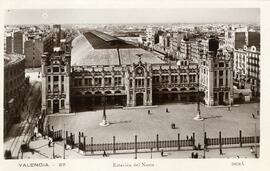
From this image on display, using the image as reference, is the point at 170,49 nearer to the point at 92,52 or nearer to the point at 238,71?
the point at 238,71

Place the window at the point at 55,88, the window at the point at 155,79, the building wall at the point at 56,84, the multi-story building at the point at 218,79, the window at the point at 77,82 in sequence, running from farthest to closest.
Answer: the window at the point at 155,79 → the multi-story building at the point at 218,79 → the window at the point at 77,82 → the window at the point at 55,88 → the building wall at the point at 56,84

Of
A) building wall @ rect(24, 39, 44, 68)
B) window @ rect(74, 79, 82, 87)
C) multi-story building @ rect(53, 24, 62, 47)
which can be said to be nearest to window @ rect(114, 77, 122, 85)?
window @ rect(74, 79, 82, 87)

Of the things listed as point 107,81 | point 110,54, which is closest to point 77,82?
point 107,81

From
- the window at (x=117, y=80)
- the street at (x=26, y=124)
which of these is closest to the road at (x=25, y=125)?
the street at (x=26, y=124)

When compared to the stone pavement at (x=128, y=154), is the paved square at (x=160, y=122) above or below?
above

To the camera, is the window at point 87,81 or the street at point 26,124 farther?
the window at point 87,81

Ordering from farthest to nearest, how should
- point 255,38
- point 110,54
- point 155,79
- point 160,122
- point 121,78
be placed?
point 110,54 < point 155,79 < point 121,78 < point 160,122 < point 255,38

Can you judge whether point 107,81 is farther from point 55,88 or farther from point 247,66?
point 247,66

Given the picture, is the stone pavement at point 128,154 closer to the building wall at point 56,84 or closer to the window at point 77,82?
the building wall at point 56,84
